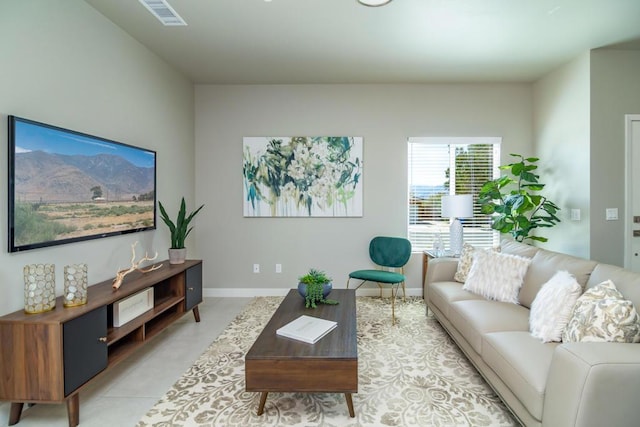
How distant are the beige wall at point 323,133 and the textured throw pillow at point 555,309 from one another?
2334 mm

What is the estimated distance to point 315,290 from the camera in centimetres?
272

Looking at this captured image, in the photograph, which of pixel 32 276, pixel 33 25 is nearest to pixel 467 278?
pixel 32 276

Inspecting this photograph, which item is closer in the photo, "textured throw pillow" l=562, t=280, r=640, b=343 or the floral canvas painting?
"textured throw pillow" l=562, t=280, r=640, b=343

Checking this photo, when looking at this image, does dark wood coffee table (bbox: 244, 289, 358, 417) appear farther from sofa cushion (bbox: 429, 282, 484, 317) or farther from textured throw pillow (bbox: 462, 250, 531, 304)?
textured throw pillow (bbox: 462, 250, 531, 304)

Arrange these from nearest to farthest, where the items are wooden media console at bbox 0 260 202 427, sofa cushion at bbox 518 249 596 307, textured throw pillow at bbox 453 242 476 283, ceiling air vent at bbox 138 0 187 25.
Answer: wooden media console at bbox 0 260 202 427 → sofa cushion at bbox 518 249 596 307 → ceiling air vent at bbox 138 0 187 25 → textured throw pillow at bbox 453 242 476 283

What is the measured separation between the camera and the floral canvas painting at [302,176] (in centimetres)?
430

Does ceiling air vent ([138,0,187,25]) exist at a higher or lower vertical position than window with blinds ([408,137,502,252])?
higher

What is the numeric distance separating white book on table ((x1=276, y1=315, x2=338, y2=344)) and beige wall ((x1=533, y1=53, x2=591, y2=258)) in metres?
2.96

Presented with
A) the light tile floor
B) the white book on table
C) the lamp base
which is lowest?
the light tile floor

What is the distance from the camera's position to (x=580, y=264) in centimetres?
223

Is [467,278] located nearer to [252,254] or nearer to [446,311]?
[446,311]

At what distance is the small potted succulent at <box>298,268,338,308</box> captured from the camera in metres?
2.71

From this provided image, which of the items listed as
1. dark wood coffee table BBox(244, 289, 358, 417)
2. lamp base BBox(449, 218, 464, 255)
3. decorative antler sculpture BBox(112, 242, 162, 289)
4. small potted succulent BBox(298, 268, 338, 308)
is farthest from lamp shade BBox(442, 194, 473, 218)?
decorative antler sculpture BBox(112, 242, 162, 289)

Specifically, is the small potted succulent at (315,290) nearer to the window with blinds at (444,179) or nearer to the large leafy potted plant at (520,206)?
the window with blinds at (444,179)
